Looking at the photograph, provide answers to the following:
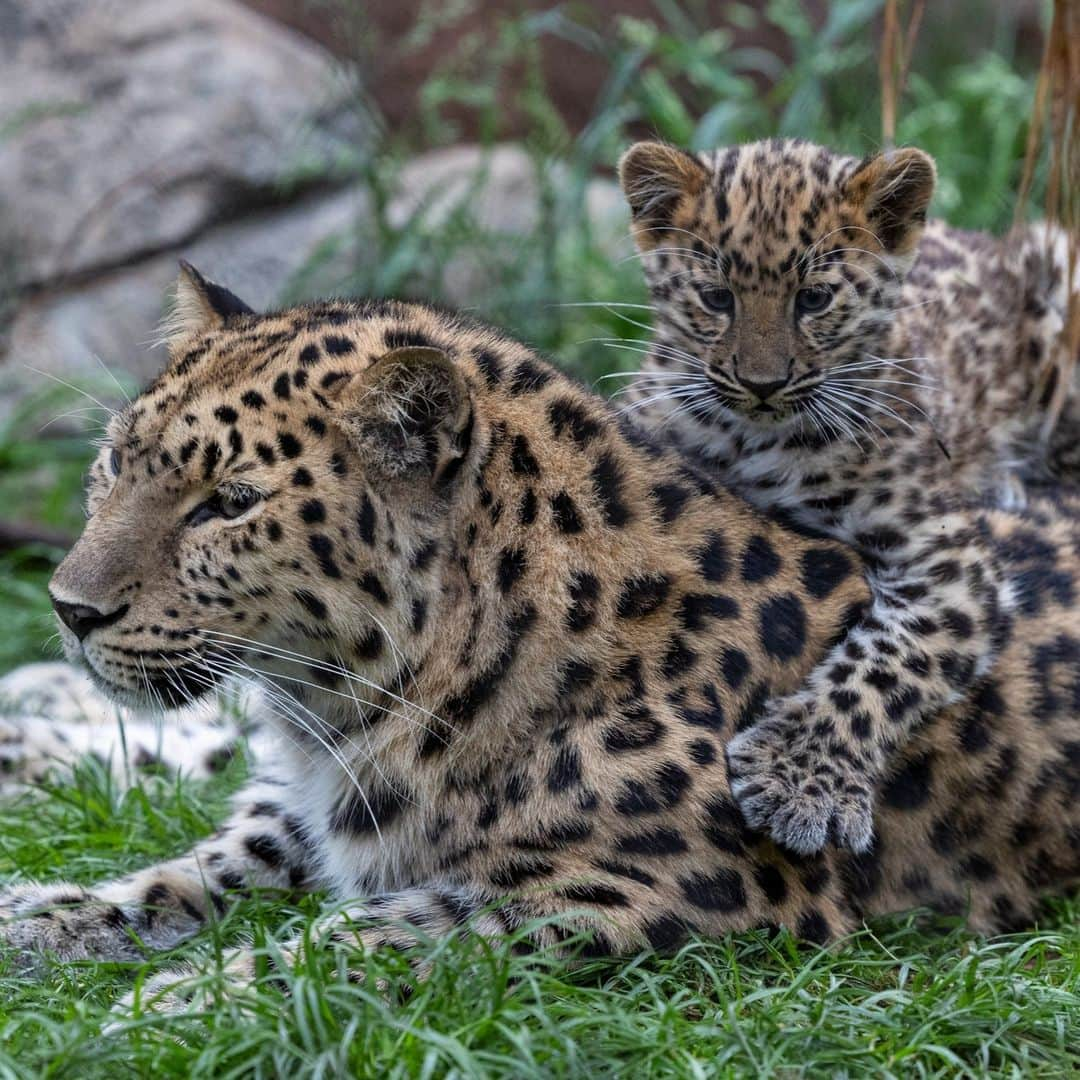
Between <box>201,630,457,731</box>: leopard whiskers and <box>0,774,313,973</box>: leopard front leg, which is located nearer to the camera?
<box>201,630,457,731</box>: leopard whiskers

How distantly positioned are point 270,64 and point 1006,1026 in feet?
33.3

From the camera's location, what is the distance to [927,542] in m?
5.25

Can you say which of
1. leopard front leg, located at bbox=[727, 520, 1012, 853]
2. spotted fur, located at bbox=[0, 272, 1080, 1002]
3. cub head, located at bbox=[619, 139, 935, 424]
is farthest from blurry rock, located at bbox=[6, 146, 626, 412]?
leopard front leg, located at bbox=[727, 520, 1012, 853]

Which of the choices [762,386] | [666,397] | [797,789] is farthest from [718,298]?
[797,789]

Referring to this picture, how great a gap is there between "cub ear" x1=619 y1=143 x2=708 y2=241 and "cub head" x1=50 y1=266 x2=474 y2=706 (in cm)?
187

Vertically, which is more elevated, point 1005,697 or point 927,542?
point 927,542

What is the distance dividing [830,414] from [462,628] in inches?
65.0

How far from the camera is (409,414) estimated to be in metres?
4.31

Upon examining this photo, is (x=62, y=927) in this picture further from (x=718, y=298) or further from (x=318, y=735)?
(x=718, y=298)

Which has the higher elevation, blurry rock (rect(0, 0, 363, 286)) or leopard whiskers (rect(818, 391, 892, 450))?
leopard whiskers (rect(818, 391, 892, 450))

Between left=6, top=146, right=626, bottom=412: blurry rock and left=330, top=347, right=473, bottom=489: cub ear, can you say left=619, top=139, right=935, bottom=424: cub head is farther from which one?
left=6, top=146, right=626, bottom=412: blurry rock

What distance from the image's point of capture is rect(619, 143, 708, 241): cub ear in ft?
19.6

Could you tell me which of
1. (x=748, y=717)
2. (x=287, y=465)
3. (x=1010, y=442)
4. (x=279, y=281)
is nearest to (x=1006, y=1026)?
(x=748, y=717)

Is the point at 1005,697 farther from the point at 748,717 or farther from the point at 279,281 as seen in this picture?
the point at 279,281
